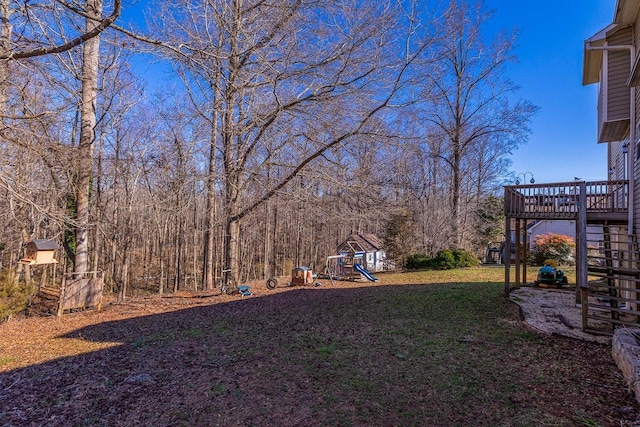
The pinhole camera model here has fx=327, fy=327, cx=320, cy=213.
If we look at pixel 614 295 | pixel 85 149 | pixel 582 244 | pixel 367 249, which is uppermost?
pixel 85 149

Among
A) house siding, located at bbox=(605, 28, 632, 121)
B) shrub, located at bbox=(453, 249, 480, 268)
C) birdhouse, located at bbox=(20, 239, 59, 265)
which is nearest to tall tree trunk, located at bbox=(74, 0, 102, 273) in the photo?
birdhouse, located at bbox=(20, 239, 59, 265)

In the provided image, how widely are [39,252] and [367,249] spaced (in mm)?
12572

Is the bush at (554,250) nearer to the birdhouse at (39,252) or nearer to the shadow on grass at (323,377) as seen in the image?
the shadow on grass at (323,377)

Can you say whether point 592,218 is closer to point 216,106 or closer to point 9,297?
point 216,106

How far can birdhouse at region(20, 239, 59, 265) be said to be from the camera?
6773mm

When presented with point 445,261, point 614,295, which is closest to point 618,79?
point 614,295

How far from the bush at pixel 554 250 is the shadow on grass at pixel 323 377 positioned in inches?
478

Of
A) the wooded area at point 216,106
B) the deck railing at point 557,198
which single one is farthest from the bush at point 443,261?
the deck railing at point 557,198

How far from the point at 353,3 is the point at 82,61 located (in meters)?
6.00

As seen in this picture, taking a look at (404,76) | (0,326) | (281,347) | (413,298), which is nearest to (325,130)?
(404,76)

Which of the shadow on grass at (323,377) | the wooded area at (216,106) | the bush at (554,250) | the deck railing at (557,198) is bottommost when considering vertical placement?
the shadow on grass at (323,377)

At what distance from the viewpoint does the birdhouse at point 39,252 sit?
6.77 meters

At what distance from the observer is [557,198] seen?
7.63m

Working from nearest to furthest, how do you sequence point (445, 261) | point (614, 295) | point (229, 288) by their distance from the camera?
point (614, 295), point (229, 288), point (445, 261)
